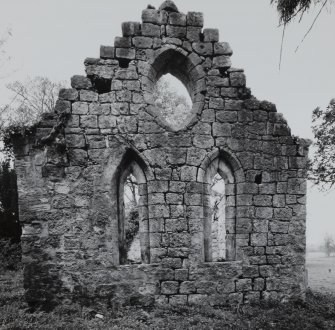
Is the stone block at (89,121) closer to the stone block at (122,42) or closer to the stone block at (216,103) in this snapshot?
the stone block at (122,42)

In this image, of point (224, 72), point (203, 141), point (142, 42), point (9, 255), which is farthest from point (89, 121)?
point (9, 255)

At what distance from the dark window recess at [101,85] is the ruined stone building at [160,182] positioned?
2 cm

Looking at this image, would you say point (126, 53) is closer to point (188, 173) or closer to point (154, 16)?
point (154, 16)

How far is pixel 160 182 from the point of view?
6129 millimetres

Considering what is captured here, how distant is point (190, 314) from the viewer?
18.6ft

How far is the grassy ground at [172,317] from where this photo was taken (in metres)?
4.92

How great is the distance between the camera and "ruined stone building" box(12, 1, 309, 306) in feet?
19.4

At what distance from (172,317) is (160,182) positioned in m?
2.41

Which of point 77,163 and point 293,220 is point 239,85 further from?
point 77,163

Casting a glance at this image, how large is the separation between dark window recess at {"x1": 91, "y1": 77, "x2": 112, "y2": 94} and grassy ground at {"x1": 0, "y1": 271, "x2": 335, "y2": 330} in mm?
4062

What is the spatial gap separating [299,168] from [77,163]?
449 cm

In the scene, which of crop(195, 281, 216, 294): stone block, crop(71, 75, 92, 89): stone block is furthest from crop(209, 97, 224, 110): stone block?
crop(195, 281, 216, 294): stone block

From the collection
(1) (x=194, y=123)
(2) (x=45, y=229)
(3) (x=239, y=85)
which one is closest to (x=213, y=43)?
(3) (x=239, y=85)

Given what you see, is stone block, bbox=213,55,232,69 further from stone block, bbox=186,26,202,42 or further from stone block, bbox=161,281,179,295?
stone block, bbox=161,281,179,295
